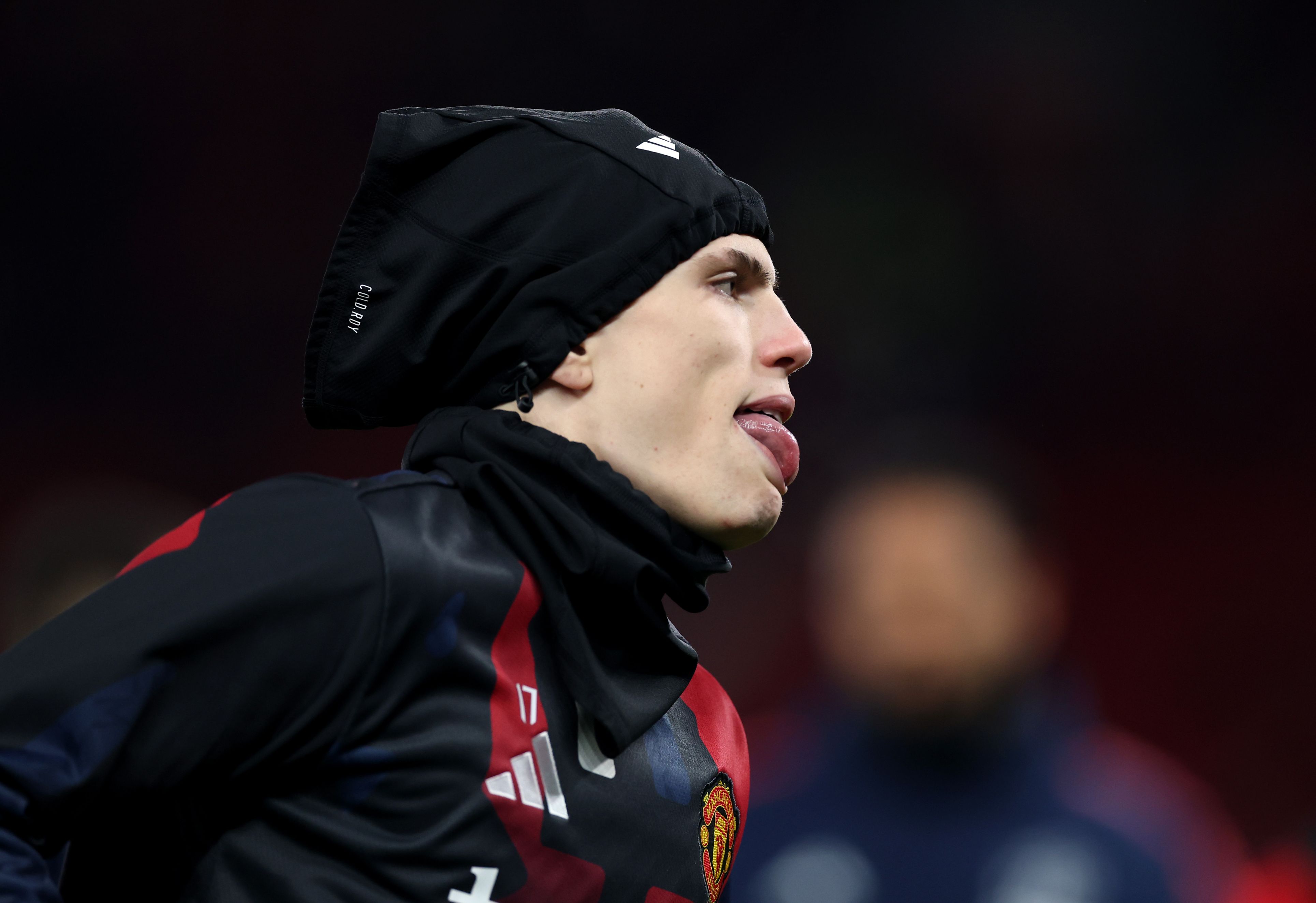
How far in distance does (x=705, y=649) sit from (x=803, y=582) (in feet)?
1.58

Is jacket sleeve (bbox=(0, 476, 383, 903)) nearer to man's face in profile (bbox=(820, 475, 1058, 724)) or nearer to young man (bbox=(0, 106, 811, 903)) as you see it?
young man (bbox=(0, 106, 811, 903))

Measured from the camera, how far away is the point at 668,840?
142cm

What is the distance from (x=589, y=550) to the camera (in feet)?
4.47

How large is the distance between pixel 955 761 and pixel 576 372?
56.2 inches

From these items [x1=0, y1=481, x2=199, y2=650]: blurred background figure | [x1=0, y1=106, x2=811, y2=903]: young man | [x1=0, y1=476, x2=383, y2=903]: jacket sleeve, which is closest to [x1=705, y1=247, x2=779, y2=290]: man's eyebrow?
[x1=0, y1=106, x2=811, y2=903]: young man

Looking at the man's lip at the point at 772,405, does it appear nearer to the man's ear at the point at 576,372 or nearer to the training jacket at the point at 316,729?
the man's ear at the point at 576,372

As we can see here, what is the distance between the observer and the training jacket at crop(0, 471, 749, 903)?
42.1 inches

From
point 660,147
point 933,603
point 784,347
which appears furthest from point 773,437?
point 933,603

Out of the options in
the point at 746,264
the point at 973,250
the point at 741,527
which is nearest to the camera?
the point at 741,527

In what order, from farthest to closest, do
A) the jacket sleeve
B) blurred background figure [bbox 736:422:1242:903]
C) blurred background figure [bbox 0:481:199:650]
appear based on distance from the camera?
blurred background figure [bbox 0:481:199:650], blurred background figure [bbox 736:422:1242:903], the jacket sleeve

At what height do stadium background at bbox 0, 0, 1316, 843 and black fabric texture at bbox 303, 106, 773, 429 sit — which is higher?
black fabric texture at bbox 303, 106, 773, 429

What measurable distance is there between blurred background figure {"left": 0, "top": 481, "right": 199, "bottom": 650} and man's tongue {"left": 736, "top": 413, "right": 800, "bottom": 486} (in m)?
2.41

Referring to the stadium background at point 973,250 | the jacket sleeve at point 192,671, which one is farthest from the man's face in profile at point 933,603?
the stadium background at point 973,250

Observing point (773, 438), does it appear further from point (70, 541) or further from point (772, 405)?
point (70, 541)
